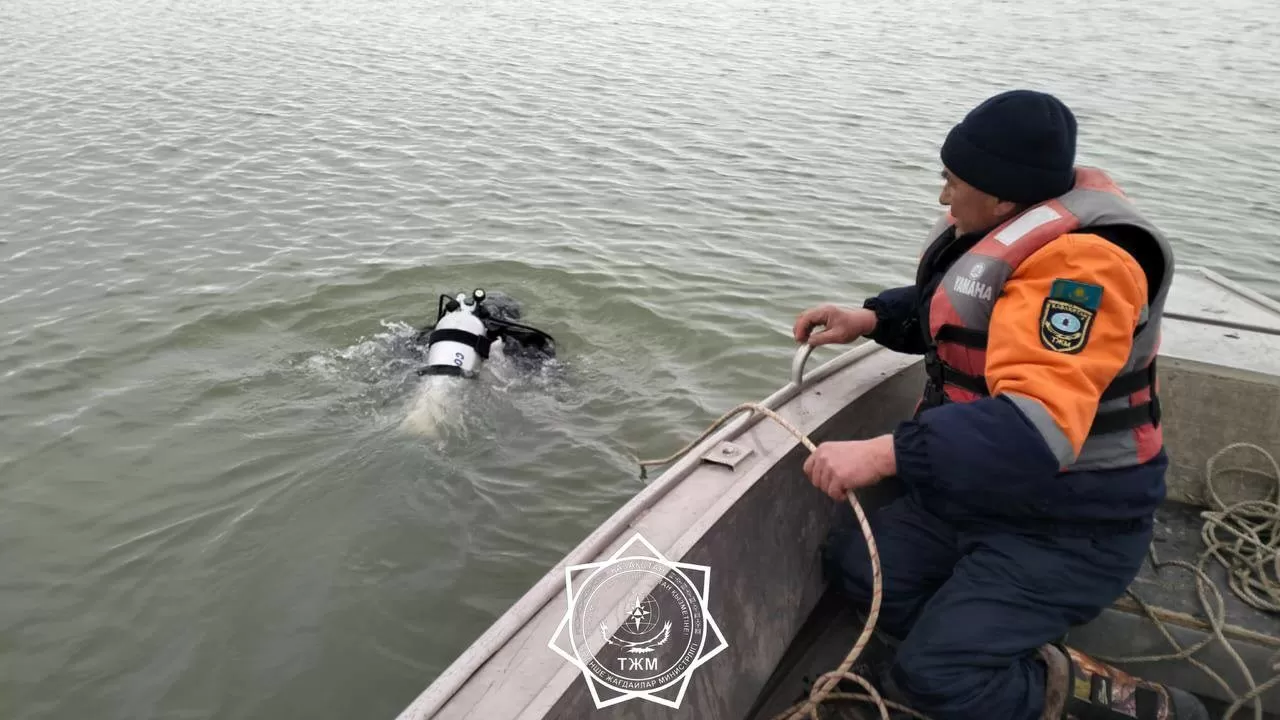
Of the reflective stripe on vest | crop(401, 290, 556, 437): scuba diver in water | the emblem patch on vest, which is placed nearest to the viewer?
the emblem patch on vest

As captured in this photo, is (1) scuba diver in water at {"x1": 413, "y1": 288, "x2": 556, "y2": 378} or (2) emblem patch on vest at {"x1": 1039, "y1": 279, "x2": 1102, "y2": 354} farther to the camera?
(1) scuba diver in water at {"x1": 413, "y1": 288, "x2": 556, "y2": 378}

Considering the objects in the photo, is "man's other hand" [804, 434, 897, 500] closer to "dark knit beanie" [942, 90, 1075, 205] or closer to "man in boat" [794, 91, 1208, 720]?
"man in boat" [794, 91, 1208, 720]

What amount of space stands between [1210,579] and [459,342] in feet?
12.6

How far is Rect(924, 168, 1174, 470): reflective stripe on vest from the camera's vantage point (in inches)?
101

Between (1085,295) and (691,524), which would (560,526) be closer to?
(691,524)

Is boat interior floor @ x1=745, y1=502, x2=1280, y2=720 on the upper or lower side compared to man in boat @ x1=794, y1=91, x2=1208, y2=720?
lower

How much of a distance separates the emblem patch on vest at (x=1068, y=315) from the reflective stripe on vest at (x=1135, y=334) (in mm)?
175

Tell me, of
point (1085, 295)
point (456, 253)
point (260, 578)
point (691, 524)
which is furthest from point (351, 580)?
point (456, 253)

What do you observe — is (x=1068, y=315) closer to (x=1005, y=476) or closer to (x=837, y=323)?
(x=1005, y=476)

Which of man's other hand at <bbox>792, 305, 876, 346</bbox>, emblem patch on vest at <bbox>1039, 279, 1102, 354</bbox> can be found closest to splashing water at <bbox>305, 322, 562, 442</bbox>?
man's other hand at <bbox>792, 305, 876, 346</bbox>

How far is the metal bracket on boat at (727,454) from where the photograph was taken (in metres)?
3.19

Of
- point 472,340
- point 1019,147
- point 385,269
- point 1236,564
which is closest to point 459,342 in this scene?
point 472,340

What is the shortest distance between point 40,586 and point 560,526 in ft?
7.48

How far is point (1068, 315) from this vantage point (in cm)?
243
